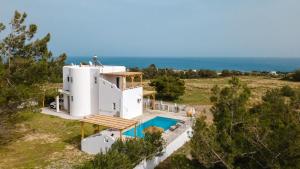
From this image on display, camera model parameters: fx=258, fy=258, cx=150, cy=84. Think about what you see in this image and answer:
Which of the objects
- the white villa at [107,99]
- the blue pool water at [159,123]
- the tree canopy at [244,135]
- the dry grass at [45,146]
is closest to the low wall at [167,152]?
the tree canopy at [244,135]

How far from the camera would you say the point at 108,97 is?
22.3 meters

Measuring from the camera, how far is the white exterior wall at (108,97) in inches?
858

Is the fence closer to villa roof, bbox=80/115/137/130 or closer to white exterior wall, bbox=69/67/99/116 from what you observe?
white exterior wall, bbox=69/67/99/116

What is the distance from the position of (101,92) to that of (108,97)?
0.83 meters

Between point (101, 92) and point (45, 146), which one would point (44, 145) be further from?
point (101, 92)

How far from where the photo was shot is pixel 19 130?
1977 centimetres

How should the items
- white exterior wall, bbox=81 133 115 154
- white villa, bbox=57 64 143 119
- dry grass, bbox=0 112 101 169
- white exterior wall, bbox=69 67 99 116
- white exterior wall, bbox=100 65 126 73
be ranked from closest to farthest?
dry grass, bbox=0 112 101 169, white exterior wall, bbox=81 133 115 154, white villa, bbox=57 64 143 119, white exterior wall, bbox=100 65 126 73, white exterior wall, bbox=69 67 99 116

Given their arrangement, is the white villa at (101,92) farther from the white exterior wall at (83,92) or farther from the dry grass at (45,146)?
the dry grass at (45,146)

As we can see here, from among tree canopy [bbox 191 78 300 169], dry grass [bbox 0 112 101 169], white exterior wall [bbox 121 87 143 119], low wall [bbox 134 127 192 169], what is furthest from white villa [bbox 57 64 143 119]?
tree canopy [bbox 191 78 300 169]

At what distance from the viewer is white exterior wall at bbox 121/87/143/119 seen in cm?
2173

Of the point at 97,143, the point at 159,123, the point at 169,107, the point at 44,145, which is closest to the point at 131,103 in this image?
the point at 159,123

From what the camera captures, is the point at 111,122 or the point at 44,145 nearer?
the point at 111,122

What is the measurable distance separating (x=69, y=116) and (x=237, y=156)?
17765 millimetres

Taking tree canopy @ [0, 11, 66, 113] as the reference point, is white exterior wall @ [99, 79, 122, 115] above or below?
below
